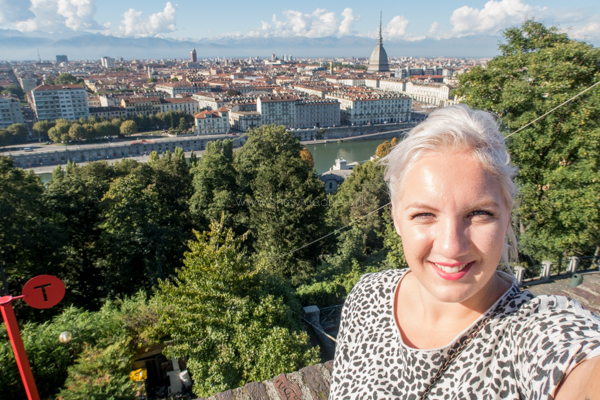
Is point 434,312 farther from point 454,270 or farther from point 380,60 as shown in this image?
point 380,60

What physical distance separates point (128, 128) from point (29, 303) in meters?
47.2

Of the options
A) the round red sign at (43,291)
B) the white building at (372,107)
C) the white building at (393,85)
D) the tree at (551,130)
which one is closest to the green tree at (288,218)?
the tree at (551,130)

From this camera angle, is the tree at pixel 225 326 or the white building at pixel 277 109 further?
the white building at pixel 277 109

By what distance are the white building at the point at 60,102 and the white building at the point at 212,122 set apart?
1743 cm

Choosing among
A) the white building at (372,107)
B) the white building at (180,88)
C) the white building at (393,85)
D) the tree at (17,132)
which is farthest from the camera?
the white building at (393,85)

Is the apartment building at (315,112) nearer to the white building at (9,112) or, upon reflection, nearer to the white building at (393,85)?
the white building at (393,85)

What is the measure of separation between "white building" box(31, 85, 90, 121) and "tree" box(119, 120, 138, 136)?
10.9 metres

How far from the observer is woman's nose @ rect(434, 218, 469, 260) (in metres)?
0.61

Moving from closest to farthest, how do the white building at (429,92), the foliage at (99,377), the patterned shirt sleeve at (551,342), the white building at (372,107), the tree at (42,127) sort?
the patterned shirt sleeve at (551,342) < the foliage at (99,377) < the tree at (42,127) < the white building at (372,107) < the white building at (429,92)

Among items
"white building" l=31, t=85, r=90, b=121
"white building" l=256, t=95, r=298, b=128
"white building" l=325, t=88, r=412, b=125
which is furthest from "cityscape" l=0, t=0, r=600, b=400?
"white building" l=31, t=85, r=90, b=121

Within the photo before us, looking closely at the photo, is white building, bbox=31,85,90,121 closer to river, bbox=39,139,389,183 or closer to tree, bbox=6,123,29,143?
tree, bbox=6,123,29,143

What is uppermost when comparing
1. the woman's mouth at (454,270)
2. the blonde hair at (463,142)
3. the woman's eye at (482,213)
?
the blonde hair at (463,142)

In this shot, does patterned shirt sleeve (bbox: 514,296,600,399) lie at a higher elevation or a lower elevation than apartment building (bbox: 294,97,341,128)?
higher

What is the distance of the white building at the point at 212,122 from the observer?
45531mm
